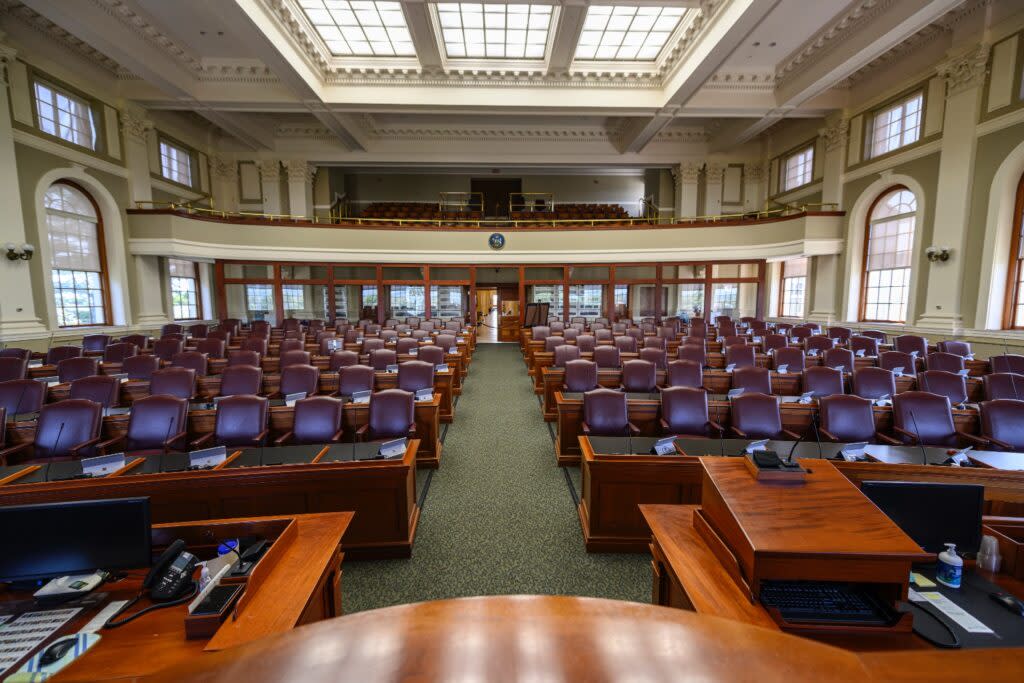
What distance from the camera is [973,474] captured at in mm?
2270

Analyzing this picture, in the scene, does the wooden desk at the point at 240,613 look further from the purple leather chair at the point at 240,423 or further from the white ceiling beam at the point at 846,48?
the white ceiling beam at the point at 846,48

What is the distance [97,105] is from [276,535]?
1256 centimetres

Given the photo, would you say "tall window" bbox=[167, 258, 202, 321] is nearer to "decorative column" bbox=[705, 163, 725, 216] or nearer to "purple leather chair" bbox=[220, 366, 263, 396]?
"purple leather chair" bbox=[220, 366, 263, 396]

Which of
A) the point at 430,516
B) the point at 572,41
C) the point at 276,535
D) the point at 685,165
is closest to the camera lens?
the point at 276,535

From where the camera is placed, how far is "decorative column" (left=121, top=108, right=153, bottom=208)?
31.8 feet

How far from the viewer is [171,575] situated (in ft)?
4.84

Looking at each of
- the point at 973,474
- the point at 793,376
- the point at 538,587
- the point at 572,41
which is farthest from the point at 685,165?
the point at 538,587

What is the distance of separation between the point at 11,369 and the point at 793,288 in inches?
670

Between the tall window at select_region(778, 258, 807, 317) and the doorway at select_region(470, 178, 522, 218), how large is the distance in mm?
10215

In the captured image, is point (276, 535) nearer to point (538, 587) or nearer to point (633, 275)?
point (538, 587)

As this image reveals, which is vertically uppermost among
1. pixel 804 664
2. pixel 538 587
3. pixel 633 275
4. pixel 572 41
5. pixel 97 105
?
pixel 572 41

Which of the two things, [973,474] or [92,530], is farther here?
[973,474]

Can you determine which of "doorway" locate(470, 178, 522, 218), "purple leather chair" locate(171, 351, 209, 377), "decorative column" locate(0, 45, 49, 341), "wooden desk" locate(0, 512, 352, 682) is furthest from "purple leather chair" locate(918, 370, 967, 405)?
"doorway" locate(470, 178, 522, 218)

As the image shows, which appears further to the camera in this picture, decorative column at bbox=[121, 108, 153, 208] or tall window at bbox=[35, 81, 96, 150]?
decorative column at bbox=[121, 108, 153, 208]
